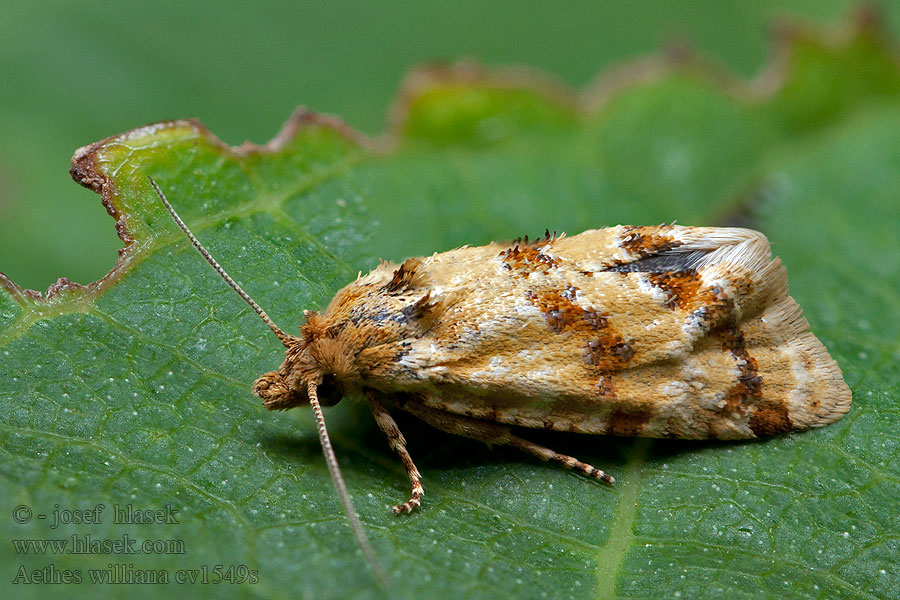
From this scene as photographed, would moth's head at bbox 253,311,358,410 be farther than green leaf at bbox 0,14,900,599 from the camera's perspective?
Yes

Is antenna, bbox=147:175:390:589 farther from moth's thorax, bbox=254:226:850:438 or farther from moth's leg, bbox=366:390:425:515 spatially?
moth's leg, bbox=366:390:425:515

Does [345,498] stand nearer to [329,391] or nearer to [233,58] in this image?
[329,391]

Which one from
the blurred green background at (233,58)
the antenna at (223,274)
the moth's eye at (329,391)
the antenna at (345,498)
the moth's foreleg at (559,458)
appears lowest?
the antenna at (345,498)

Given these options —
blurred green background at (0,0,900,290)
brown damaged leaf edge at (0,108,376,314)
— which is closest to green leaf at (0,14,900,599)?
brown damaged leaf edge at (0,108,376,314)

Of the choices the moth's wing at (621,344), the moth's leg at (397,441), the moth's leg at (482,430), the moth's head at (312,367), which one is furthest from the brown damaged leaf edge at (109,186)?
the moth's leg at (482,430)

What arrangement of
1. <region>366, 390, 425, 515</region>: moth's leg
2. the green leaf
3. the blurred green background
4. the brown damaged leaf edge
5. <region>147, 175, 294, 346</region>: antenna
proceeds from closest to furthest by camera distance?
the green leaf
<region>366, 390, 425, 515</region>: moth's leg
the brown damaged leaf edge
<region>147, 175, 294, 346</region>: antenna
the blurred green background

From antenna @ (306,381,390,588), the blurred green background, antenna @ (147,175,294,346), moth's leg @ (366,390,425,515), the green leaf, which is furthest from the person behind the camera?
the blurred green background

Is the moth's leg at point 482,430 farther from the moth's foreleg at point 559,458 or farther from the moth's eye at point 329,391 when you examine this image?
the moth's eye at point 329,391
